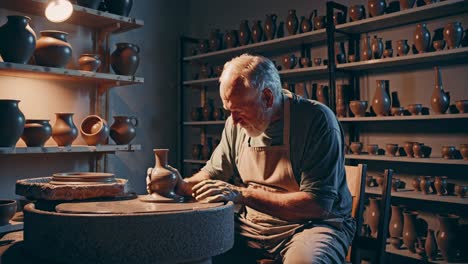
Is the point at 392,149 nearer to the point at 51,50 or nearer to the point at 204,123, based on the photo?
the point at 204,123

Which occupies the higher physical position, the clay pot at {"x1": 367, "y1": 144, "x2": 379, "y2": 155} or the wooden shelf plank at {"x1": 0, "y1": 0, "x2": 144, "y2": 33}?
the wooden shelf plank at {"x1": 0, "y1": 0, "x2": 144, "y2": 33}

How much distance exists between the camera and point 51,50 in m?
3.39

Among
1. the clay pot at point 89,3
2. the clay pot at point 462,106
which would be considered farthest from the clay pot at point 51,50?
the clay pot at point 462,106

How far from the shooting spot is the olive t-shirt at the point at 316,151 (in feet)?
6.14

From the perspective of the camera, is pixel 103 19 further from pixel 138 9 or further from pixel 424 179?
pixel 424 179

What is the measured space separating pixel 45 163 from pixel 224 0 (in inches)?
108

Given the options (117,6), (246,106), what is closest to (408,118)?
(246,106)

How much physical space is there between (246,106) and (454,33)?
6.68 ft

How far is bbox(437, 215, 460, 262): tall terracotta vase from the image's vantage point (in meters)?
3.14

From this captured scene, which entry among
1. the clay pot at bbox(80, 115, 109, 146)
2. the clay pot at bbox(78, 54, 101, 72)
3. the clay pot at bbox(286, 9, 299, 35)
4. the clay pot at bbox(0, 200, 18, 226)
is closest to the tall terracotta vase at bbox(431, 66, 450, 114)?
the clay pot at bbox(286, 9, 299, 35)

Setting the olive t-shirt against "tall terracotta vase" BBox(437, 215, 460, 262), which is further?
"tall terracotta vase" BBox(437, 215, 460, 262)

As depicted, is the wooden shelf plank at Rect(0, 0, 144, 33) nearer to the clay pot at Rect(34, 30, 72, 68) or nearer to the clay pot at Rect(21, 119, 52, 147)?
the clay pot at Rect(34, 30, 72, 68)

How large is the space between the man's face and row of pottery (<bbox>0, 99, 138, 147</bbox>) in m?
1.82

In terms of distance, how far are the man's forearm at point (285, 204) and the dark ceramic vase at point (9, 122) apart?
1.99m
